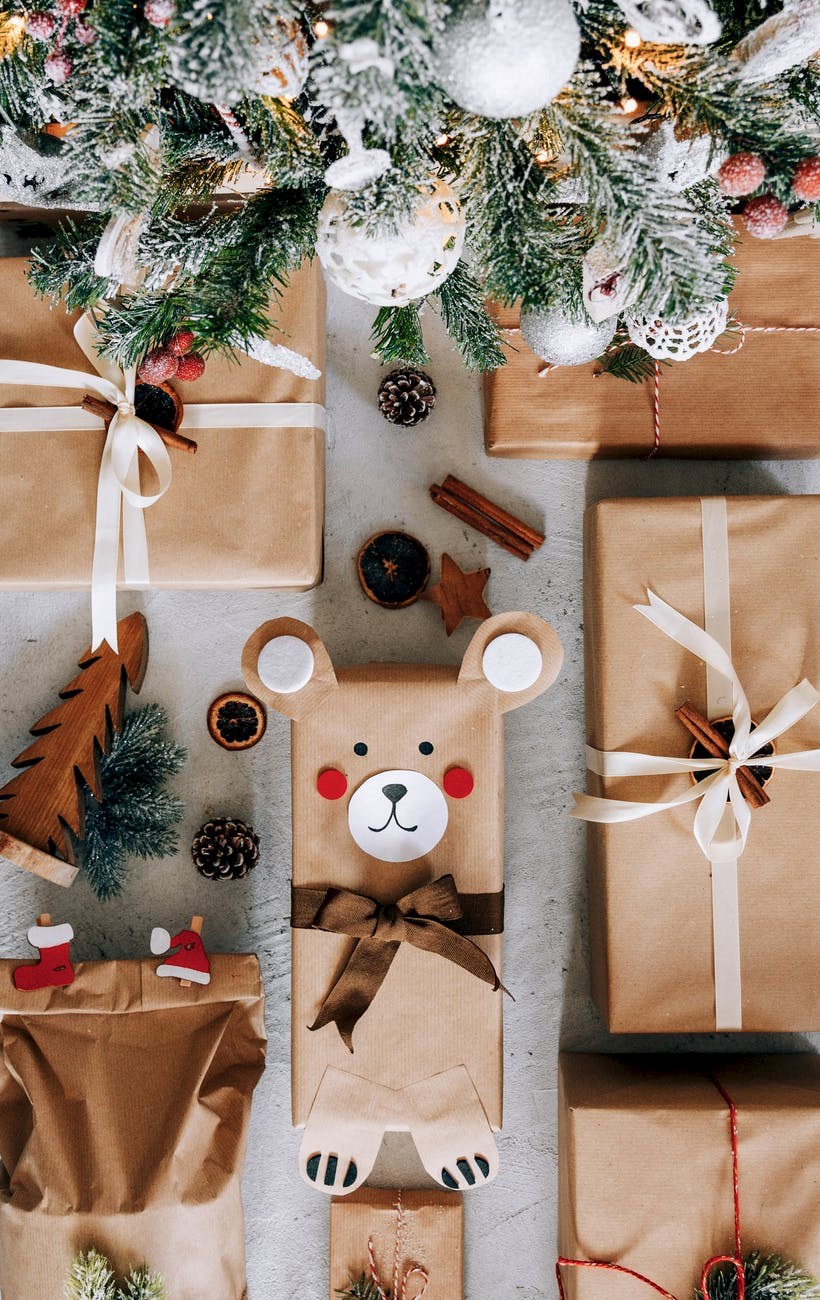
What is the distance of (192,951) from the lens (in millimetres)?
1279

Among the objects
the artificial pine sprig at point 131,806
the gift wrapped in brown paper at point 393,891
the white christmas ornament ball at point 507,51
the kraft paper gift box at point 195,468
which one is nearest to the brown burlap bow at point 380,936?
the gift wrapped in brown paper at point 393,891

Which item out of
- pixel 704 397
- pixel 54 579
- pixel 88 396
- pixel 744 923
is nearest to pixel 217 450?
pixel 88 396

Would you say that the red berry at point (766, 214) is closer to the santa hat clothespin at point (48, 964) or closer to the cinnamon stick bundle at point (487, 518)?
the cinnamon stick bundle at point (487, 518)

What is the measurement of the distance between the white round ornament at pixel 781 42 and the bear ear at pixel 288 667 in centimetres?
80

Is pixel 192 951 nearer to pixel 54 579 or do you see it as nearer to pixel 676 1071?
pixel 54 579

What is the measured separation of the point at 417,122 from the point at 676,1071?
1.33 metres

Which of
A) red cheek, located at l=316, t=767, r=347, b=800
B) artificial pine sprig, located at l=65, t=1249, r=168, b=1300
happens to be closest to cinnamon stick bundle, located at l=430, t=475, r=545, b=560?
red cheek, located at l=316, t=767, r=347, b=800

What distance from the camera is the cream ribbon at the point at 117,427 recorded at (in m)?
1.19

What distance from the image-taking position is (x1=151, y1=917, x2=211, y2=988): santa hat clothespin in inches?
49.8

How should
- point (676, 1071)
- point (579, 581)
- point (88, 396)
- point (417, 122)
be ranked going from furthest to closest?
point (579, 581)
point (676, 1071)
point (88, 396)
point (417, 122)

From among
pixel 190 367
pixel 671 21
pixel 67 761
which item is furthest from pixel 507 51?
pixel 67 761

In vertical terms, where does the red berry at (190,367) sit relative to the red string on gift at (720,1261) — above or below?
above

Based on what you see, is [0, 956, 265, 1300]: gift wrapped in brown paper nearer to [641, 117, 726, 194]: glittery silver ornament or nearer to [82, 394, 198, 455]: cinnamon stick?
[82, 394, 198, 455]: cinnamon stick

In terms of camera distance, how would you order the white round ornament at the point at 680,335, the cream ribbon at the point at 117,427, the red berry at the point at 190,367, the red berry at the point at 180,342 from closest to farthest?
1. the white round ornament at the point at 680,335
2. the red berry at the point at 180,342
3. the red berry at the point at 190,367
4. the cream ribbon at the point at 117,427
